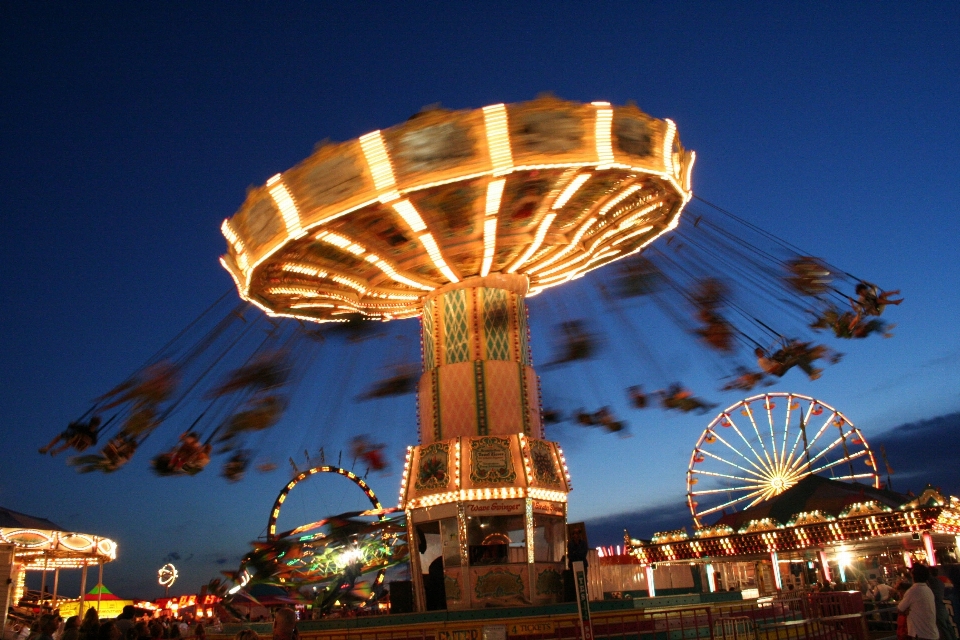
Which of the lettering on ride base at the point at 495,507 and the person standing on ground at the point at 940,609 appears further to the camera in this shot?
the lettering on ride base at the point at 495,507

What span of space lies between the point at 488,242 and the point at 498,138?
13.2 ft

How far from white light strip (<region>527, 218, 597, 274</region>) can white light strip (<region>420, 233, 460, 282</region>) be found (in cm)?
194

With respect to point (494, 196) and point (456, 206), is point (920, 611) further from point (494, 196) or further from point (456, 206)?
point (456, 206)

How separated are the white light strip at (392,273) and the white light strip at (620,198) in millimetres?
3906

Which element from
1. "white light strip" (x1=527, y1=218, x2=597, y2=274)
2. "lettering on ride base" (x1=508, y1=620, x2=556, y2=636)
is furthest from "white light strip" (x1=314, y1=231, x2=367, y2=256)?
"lettering on ride base" (x1=508, y1=620, x2=556, y2=636)

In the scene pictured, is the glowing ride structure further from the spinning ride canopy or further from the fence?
the fence

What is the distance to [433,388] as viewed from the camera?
15766 millimetres

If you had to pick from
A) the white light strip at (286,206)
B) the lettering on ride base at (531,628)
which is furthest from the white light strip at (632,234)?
the lettering on ride base at (531,628)

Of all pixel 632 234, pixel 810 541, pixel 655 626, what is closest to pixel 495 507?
pixel 655 626

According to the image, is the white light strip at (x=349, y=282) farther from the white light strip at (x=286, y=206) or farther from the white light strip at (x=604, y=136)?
the white light strip at (x=604, y=136)

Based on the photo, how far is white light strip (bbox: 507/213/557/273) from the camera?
15.3 metres

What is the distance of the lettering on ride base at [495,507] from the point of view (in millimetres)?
14133

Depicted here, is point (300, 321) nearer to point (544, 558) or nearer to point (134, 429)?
point (134, 429)

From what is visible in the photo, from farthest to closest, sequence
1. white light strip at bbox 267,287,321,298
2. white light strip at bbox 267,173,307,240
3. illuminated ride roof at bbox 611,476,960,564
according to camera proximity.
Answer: illuminated ride roof at bbox 611,476,960,564 < white light strip at bbox 267,287,321,298 < white light strip at bbox 267,173,307,240
